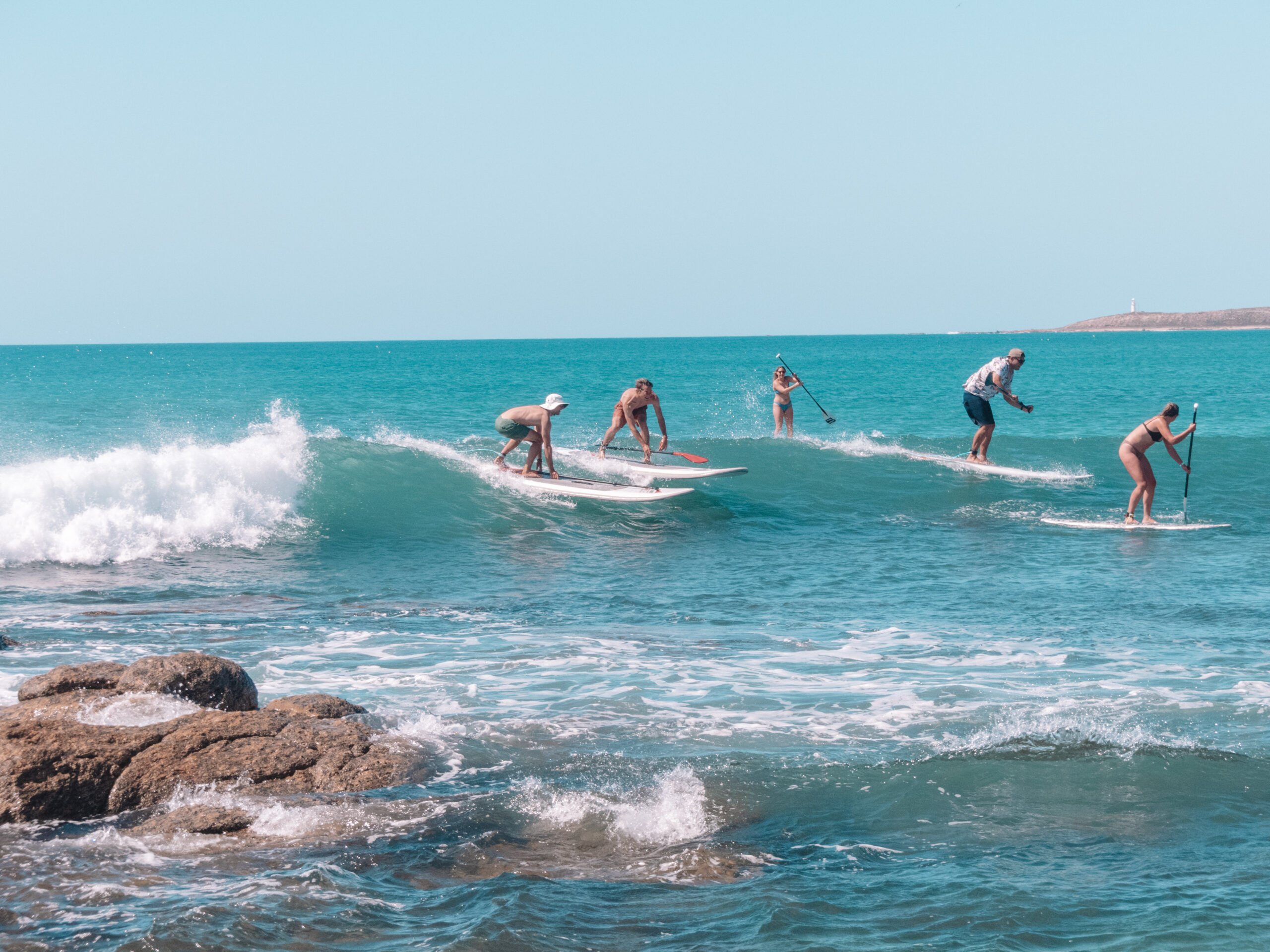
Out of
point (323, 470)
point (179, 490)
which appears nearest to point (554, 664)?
point (179, 490)

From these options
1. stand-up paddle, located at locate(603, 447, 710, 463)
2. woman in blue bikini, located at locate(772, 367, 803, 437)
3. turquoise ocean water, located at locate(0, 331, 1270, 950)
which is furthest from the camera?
woman in blue bikini, located at locate(772, 367, 803, 437)

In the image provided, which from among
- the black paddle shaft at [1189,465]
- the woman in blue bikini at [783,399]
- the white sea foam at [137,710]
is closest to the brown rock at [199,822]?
the white sea foam at [137,710]

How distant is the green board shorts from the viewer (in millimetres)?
15812

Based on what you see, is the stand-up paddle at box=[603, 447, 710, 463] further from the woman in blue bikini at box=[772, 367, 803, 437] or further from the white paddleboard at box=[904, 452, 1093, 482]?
the white paddleboard at box=[904, 452, 1093, 482]

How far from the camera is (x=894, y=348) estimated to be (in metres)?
134

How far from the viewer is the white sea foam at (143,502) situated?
13281mm

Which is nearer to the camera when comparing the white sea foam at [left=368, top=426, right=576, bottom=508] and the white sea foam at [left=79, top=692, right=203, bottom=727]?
the white sea foam at [left=79, top=692, right=203, bottom=727]

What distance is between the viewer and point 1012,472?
1961 cm

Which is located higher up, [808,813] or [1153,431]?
[1153,431]

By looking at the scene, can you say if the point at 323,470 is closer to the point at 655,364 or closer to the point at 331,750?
the point at 331,750

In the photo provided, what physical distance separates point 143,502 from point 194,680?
9.27 metres

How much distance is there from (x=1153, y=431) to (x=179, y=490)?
12871 millimetres

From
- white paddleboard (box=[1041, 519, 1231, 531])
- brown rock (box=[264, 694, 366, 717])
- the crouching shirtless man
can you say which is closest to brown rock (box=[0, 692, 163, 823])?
brown rock (box=[264, 694, 366, 717])

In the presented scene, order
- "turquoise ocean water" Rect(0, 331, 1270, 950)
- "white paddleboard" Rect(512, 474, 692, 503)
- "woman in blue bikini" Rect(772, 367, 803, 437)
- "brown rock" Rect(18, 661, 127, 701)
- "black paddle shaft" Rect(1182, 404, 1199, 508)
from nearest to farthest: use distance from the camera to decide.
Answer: "turquoise ocean water" Rect(0, 331, 1270, 950) < "brown rock" Rect(18, 661, 127, 701) < "black paddle shaft" Rect(1182, 404, 1199, 508) < "white paddleboard" Rect(512, 474, 692, 503) < "woman in blue bikini" Rect(772, 367, 803, 437)
